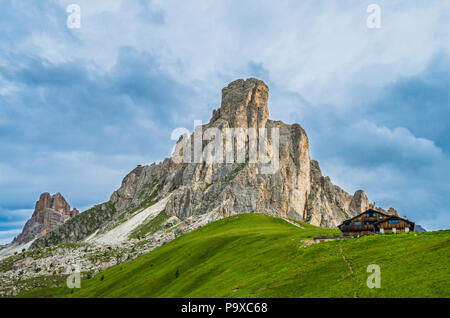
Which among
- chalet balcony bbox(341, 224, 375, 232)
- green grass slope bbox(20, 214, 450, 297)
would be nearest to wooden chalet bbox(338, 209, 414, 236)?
chalet balcony bbox(341, 224, 375, 232)

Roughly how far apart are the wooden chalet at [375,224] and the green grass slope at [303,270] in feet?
71.9

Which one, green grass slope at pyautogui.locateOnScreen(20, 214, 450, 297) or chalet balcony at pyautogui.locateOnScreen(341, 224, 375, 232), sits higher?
chalet balcony at pyautogui.locateOnScreen(341, 224, 375, 232)

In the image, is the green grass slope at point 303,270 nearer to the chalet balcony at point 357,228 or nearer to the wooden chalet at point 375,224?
the chalet balcony at point 357,228

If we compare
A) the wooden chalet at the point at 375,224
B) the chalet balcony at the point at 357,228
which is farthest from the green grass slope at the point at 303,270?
the wooden chalet at the point at 375,224

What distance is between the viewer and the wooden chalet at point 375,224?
324 feet

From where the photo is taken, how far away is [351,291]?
1527 inches

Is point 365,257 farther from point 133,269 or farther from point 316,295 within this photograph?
point 133,269

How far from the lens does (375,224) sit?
100125 millimetres

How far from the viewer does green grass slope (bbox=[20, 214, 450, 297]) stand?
3897 centimetres

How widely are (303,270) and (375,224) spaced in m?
56.1

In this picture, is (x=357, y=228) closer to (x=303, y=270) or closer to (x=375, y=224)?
(x=375, y=224)

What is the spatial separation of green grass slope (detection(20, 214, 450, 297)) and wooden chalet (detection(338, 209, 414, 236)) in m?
21.9

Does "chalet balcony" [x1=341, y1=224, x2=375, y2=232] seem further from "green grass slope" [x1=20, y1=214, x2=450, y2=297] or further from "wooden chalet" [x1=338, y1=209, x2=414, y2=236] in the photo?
"green grass slope" [x1=20, y1=214, x2=450, y2=297]
